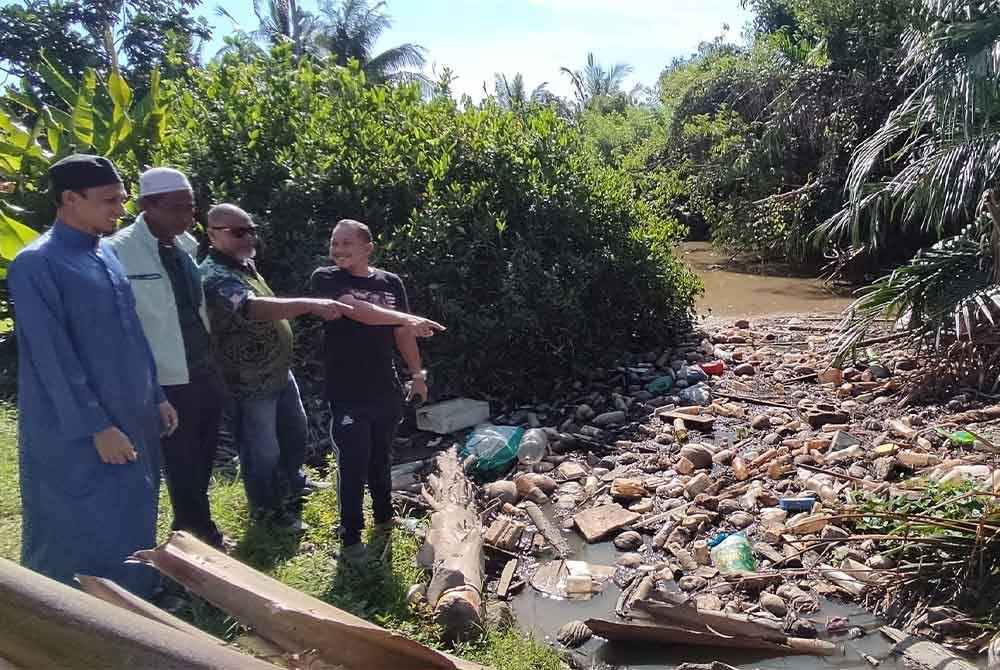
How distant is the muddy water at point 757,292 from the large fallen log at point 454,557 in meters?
6.25

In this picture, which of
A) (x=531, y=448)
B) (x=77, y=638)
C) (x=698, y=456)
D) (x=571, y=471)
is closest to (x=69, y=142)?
(x=531, y=448)

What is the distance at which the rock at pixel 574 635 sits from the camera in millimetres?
3781

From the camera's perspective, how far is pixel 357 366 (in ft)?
12.8

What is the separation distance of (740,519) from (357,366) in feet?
8.03

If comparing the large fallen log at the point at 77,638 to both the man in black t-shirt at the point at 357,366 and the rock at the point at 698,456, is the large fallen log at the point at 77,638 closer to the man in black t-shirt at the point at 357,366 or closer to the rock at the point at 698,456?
the man in black t-shirt at the point at 357,366

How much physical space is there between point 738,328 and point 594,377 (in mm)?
2993

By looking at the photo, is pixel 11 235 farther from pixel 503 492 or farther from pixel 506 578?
pixel 506 578

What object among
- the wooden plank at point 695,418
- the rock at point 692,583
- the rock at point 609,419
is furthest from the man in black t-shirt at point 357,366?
the wooden plank at point 695,418

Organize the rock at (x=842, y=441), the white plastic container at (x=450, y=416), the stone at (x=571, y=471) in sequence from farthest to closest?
1. the white plastic container at (x=450, y=416)
2. the stone at (x=571, y=471)
3. the rock at (x=842, y=441)

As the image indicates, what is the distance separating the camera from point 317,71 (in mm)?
8195

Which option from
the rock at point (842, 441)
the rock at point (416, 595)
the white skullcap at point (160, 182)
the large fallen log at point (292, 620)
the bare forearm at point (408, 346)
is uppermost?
the white skullcap at point (160, 182)

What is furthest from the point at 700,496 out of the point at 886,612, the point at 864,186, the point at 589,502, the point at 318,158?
the point at 864,186

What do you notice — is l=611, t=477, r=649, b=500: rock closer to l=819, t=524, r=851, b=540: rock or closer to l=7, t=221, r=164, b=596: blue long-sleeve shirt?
l=819, t=524, r=851, b=540: rock

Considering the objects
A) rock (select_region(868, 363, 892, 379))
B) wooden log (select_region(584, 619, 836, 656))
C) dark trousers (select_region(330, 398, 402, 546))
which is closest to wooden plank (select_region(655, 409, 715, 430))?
rock (select_region(868, 363, 892, 379))
